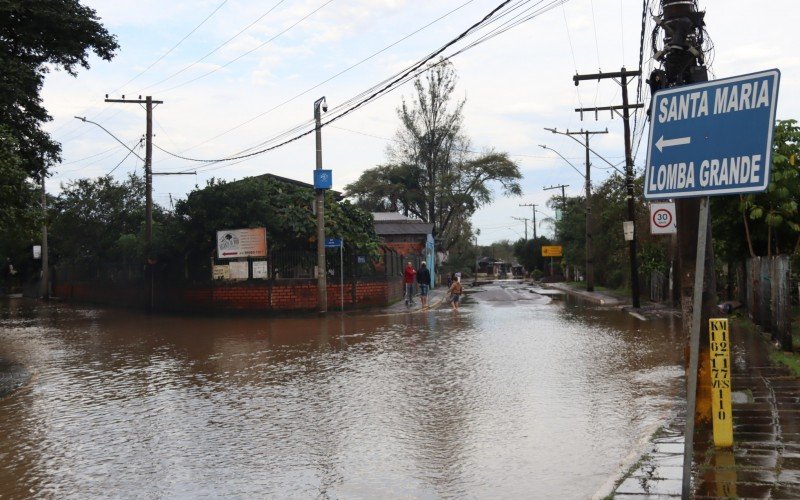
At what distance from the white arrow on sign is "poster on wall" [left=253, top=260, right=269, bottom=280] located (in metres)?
23.8

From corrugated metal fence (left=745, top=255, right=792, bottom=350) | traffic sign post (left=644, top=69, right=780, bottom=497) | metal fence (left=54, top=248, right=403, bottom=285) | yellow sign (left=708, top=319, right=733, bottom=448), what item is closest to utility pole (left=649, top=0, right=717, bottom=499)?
yellow sign (left=708, top=319, right=733, bottom=448)

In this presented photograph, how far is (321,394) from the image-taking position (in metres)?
10.6

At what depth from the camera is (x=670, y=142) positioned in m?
5.06

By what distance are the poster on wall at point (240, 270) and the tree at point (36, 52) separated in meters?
7.08

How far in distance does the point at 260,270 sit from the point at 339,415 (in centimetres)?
1930

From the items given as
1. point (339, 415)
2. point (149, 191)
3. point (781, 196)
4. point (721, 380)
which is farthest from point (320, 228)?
point (721, 380)

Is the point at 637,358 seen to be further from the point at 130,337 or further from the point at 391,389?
the point at 130,337

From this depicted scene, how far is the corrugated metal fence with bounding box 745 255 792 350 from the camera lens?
1346 cm

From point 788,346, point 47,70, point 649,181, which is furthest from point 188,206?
point 649,181

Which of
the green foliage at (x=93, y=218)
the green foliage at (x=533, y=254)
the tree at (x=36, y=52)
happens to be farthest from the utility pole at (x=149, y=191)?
the green foliage at (x=533, y=254)

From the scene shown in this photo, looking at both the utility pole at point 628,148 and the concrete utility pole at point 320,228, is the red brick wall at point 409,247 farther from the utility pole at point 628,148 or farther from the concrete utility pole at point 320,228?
the concrete utility pole at point 320,228

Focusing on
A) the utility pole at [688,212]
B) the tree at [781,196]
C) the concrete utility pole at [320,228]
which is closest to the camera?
the utility pole at [688,212]

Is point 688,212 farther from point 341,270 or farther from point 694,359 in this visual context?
point 341,270

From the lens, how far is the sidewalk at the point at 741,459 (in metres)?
5.61
